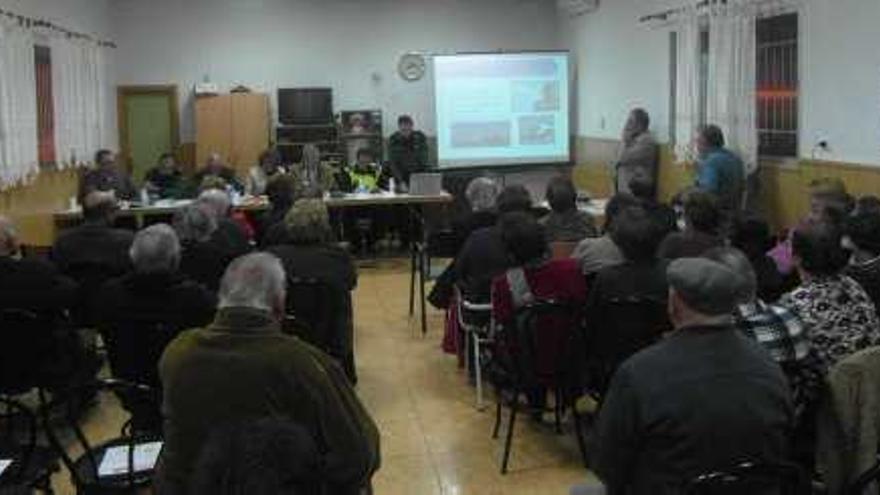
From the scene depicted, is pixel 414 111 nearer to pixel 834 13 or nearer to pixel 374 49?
pixel 374 49

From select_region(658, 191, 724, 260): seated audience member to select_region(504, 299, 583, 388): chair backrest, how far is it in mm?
653

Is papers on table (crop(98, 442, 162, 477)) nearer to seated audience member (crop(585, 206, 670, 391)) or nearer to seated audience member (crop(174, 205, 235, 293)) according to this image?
seated audience member (crop(174, 205, 235, 293))

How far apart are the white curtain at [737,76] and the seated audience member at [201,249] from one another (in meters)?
4.09

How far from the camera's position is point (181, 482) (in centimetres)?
233

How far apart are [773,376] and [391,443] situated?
8.00 ft

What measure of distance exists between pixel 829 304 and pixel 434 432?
6.83 feet

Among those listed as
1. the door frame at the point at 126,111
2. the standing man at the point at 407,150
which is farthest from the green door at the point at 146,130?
the standing man at the point at 407,150

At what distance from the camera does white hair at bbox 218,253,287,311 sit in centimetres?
244

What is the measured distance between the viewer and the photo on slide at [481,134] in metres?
11.5

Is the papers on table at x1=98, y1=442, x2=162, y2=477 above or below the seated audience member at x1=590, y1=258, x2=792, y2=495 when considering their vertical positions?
below

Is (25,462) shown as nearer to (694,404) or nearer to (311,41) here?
(694,404)

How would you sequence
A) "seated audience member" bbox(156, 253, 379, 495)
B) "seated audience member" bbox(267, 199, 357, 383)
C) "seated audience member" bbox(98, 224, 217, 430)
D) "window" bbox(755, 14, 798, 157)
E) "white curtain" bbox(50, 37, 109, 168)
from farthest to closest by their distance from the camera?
"white curtain" bbox(50, 37, 109, 168)
"window" bbox(755, 14, 798, 157)
"seated audience member" bbox(267, 199, 357, 383)
"seated audience member" bbox(98, 224, 217, 430)
"seated audience member" bbox(156, 253, 379, 495)

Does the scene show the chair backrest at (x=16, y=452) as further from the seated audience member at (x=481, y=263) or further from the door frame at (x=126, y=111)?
the door frame at (x=126, y=111)

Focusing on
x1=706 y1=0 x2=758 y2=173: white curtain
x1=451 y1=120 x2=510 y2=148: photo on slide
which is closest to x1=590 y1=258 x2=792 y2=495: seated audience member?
x1=706 y1=0 x2=758 y2=173: white curtain
